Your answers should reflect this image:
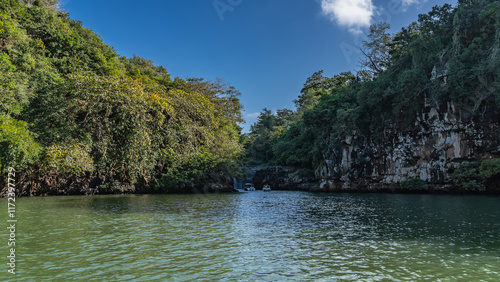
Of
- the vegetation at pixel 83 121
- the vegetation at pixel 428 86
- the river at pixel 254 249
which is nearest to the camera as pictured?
the river at pixel 254 249

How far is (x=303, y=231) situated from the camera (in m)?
9.69

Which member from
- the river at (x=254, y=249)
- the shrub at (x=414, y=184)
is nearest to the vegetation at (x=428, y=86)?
the shrub at (x=414, y=184)

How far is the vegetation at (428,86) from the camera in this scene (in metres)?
25.0

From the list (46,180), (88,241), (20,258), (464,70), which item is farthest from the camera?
(464,70)

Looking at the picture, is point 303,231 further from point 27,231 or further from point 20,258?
point 27,231

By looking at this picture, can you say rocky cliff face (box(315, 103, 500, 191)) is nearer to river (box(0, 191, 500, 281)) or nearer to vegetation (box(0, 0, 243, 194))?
vegetation (box(0, 0, 243, 194))

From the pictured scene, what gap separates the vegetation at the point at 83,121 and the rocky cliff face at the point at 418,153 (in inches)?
499

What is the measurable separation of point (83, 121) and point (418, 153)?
30243 mm

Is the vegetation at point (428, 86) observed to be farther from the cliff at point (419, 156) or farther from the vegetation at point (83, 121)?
the vegetation at point (83, 121)

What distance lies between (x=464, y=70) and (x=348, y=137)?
42.3ft

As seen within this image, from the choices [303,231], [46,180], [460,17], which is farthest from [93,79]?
[460,17]

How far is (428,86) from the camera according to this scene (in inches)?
1093

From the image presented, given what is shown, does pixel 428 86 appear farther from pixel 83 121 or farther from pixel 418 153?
pixel 83 121

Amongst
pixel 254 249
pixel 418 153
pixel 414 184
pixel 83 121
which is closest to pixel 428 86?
pixel 418 153
